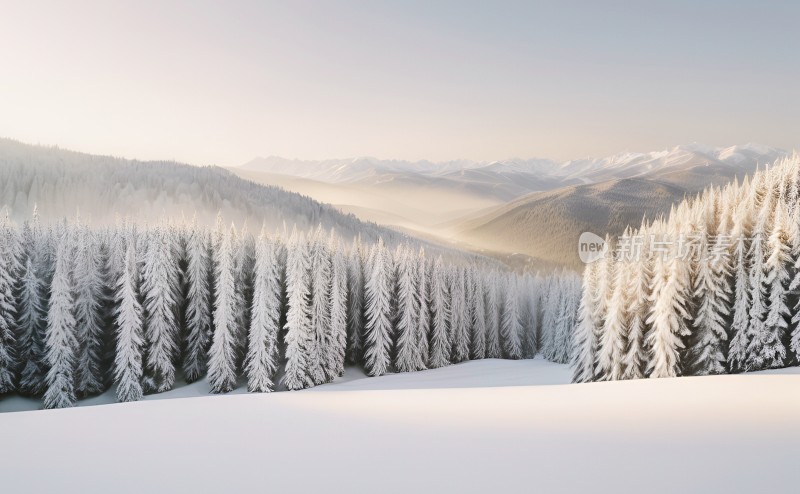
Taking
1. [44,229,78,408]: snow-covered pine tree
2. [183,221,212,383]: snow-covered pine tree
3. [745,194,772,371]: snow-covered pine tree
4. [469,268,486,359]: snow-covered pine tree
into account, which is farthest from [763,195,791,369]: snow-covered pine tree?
[44,229,78,408]: snow-covered pine tree

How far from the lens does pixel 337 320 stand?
5162 centimetres

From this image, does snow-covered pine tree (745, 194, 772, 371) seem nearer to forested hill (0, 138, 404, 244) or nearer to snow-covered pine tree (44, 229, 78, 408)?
snow-covered pine tree (44, 229, 78, 408)

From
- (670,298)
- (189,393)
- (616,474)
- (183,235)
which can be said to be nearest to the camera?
(616,474)

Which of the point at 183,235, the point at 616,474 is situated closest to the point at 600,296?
the point at 616,474

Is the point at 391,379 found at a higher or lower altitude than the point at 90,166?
lower

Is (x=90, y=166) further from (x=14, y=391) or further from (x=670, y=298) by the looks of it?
(x=670, y=298)

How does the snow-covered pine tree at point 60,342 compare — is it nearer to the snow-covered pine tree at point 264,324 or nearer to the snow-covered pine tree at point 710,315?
the snow-covered pine tree at point 264,324

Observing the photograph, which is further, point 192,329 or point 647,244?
point 192,329

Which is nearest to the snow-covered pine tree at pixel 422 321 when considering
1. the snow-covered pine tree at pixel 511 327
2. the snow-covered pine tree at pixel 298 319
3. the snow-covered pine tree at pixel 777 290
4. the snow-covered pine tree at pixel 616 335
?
the snow-covered pine tree at pixel 298 319

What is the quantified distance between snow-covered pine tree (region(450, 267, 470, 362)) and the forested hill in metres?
71.9

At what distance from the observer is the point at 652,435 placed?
9.46 meters

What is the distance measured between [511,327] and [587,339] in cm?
4165

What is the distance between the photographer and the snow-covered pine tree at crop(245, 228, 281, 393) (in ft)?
148

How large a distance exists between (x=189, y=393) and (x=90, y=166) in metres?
116
